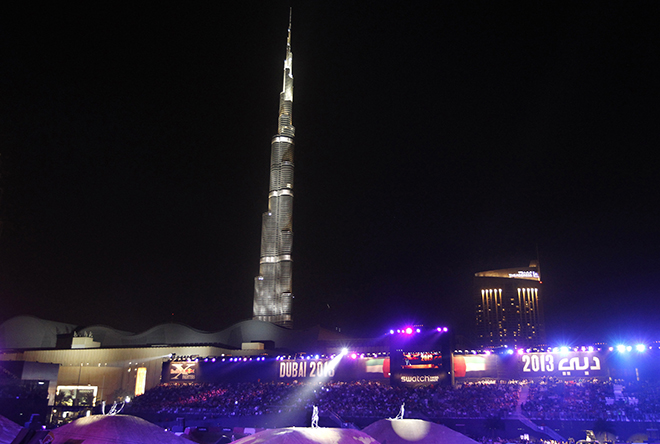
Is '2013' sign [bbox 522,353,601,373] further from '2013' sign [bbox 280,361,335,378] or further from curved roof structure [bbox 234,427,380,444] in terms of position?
curved roof structure [bbox 234,427,380,444]

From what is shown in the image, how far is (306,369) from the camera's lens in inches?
1961

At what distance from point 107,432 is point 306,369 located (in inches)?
1377

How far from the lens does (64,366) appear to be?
59688mm

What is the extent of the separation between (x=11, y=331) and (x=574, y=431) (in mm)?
66210

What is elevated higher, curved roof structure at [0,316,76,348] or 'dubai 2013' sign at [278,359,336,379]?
curved roof structure at [0,316,76,348]

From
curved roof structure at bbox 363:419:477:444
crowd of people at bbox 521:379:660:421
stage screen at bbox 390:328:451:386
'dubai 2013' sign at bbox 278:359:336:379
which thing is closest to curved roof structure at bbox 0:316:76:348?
'dubai 2013' sign at bbox 278:359:336:379

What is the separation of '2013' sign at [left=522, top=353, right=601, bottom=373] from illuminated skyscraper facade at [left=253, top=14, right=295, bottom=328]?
2583 inches

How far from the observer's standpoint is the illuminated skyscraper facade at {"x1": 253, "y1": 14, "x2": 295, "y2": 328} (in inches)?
4227

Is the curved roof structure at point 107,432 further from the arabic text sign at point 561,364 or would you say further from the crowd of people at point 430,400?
the arabic text sign at point 561,364

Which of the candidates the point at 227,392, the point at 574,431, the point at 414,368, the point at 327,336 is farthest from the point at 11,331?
the point at 574,431

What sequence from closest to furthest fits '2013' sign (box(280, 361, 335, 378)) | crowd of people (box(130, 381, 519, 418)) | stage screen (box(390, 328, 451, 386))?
crowd of people (box(130, 381, 519, 418)) < stage screen (box(390, 328, 451, 386)) < '2013' sign (box(280, 361, 335, 378))

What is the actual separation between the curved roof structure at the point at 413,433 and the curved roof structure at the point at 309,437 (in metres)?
2.67

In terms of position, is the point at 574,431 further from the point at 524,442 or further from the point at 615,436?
the point at 524,442

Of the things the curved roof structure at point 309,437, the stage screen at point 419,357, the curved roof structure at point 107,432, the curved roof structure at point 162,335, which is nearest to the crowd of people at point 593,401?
the stage screen at point 419,357
